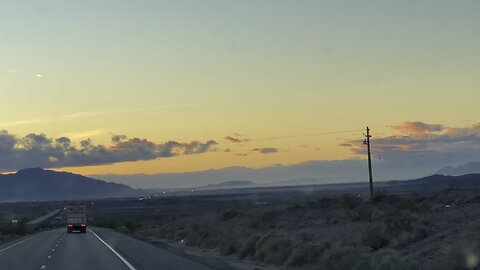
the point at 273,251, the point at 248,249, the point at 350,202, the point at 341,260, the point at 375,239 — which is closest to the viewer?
the point at 341,260

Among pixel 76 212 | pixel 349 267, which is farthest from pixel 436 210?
pixel 76 212

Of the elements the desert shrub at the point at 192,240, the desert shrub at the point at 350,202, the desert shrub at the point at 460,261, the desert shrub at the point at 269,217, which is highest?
the desert shrub at the point at 350,202

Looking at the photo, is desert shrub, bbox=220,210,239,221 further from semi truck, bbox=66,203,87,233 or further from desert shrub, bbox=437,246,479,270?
desert shrub, bbox=437,246,479,270

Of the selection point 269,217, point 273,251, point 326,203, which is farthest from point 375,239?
point 326,203

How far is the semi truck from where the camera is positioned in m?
80.9

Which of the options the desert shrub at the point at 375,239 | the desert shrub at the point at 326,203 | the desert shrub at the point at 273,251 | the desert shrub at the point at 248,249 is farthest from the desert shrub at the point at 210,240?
the desert shrub at the point at 326,203

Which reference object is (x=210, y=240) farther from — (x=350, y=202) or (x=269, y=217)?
(x=350, y=202)

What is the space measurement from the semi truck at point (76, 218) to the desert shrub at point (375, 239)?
53873 millimetres

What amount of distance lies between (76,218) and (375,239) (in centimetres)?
5523

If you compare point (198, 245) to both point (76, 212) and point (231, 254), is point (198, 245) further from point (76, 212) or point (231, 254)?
point (76, 212)

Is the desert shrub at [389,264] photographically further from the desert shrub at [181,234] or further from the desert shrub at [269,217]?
the desert shrub at [181,234]

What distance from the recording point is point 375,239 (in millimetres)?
30828

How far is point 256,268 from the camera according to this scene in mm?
27844

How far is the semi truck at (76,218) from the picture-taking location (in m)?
80.9
